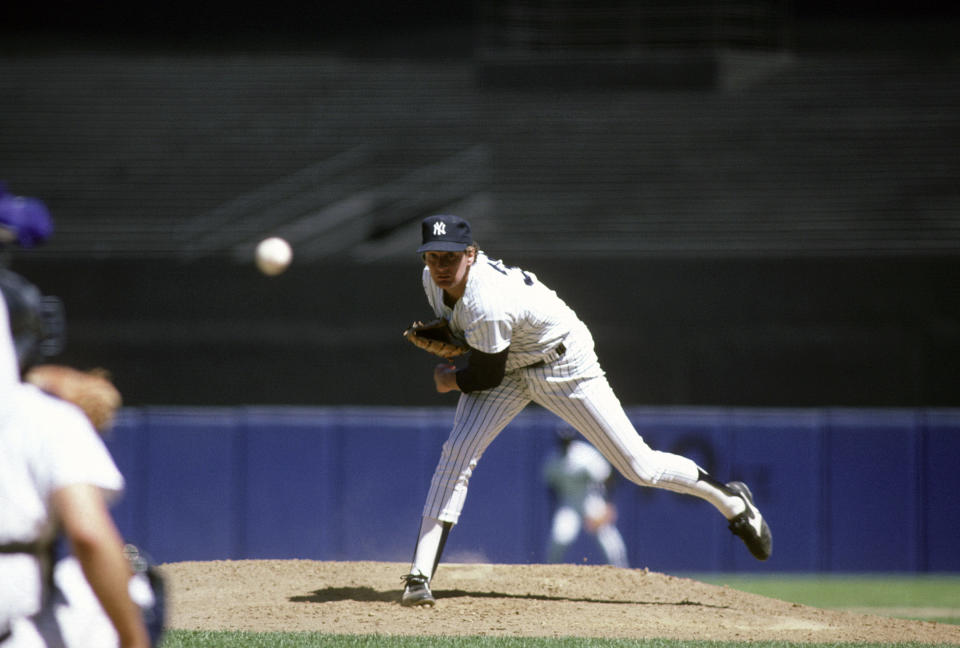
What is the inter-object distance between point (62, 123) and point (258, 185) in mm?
2951

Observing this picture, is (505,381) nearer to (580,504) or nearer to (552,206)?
(580,504)

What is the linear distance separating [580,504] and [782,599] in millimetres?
1877

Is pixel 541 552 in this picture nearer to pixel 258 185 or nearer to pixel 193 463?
pixel 193 463

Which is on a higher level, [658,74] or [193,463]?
[658,74]

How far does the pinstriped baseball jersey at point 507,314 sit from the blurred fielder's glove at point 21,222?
7.69 feet

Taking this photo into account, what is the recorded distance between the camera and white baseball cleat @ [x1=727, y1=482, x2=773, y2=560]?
5.05m

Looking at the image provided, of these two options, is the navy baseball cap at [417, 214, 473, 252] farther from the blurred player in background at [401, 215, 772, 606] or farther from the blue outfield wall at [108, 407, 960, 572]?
the blue outfield wall at [108, 407, 960, 572]

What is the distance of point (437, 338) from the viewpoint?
4660mm

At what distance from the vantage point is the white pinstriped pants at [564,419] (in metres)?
4.75

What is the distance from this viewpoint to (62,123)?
15562mm

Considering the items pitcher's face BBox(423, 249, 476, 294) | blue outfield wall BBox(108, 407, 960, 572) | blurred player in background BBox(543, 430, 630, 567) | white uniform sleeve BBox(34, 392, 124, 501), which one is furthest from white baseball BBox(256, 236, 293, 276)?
white uniform sleeve BBox(34, 392, 124, 501)

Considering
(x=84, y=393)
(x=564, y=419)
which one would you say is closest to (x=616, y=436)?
(x=564, y=419)

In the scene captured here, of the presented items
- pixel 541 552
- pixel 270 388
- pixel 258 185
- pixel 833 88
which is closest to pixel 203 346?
pixel 270 388

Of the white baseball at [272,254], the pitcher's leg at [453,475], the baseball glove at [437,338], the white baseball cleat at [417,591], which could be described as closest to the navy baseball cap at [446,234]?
the baseball glove at [437,338]
